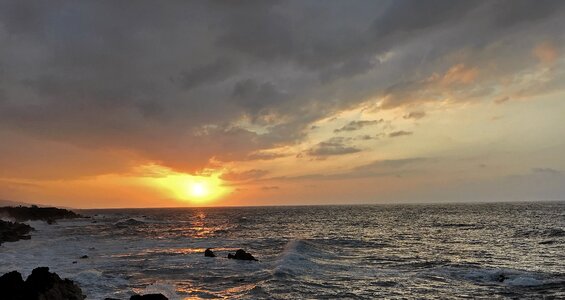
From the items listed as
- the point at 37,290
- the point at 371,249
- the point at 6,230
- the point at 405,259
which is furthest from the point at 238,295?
the point at 6,230

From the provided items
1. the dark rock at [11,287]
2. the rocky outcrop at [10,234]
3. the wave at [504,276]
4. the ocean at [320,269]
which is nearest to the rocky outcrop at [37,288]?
the dark rock at [11,287]

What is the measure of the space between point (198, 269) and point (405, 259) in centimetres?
2007

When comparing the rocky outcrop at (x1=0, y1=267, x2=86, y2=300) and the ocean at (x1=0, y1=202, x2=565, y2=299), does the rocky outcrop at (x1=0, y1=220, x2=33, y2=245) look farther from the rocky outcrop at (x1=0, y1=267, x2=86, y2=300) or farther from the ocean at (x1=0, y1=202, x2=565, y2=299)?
the rocky outcrop at (x1=0, y1=267, x2=86, y2=300)

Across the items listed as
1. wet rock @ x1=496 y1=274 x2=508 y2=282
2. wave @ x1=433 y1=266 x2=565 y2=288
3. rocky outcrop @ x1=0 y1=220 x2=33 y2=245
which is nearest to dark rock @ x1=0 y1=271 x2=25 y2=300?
wave @ x1=433 y1=266 x2=565 y2=288

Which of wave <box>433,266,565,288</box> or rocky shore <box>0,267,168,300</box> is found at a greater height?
rocky shore <box>0,267,168,300</box>

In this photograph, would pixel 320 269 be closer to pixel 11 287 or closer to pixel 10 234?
pixel 11 287

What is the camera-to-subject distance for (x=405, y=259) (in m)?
39.9

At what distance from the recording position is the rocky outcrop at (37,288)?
61.6 feet

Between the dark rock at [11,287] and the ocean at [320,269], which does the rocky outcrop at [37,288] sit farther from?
the ocean at [320,269]

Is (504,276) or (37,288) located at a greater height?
(37,288)

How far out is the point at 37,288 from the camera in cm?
1966

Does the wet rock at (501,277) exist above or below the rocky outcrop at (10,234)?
below

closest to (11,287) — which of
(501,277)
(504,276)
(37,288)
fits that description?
(37,288)

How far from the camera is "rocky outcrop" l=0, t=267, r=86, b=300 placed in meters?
18.8
